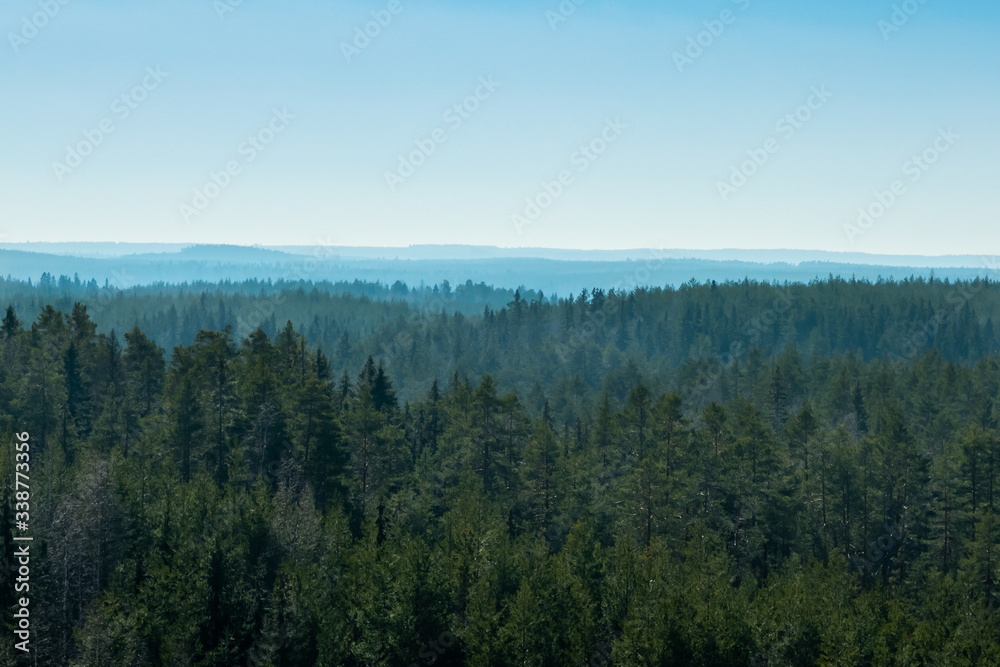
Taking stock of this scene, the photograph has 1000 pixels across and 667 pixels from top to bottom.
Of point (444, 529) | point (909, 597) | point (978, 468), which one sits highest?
point (978, 468)

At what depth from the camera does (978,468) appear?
5619cm

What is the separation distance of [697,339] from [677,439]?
4883 inches

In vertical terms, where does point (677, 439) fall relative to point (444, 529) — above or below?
above

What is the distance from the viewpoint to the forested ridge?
36969mm

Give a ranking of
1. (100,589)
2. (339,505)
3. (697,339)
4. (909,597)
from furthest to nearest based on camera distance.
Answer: (697,339), (909,597), (339,505), (100,589)

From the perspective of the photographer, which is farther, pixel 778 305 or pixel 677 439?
pixel 778 305

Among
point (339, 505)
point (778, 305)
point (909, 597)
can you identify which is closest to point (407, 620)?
point (339, 505)

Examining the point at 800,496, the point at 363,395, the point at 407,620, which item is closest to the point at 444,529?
the point at 363,395

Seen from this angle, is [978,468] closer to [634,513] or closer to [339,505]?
[634,513]

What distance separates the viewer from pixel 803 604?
37.8m

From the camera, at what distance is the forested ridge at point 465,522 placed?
36969 mm

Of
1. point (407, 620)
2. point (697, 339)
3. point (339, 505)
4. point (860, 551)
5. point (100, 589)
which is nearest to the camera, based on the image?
point (407, 620)

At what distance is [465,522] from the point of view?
1801 inches

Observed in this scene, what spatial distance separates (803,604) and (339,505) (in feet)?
78.7
